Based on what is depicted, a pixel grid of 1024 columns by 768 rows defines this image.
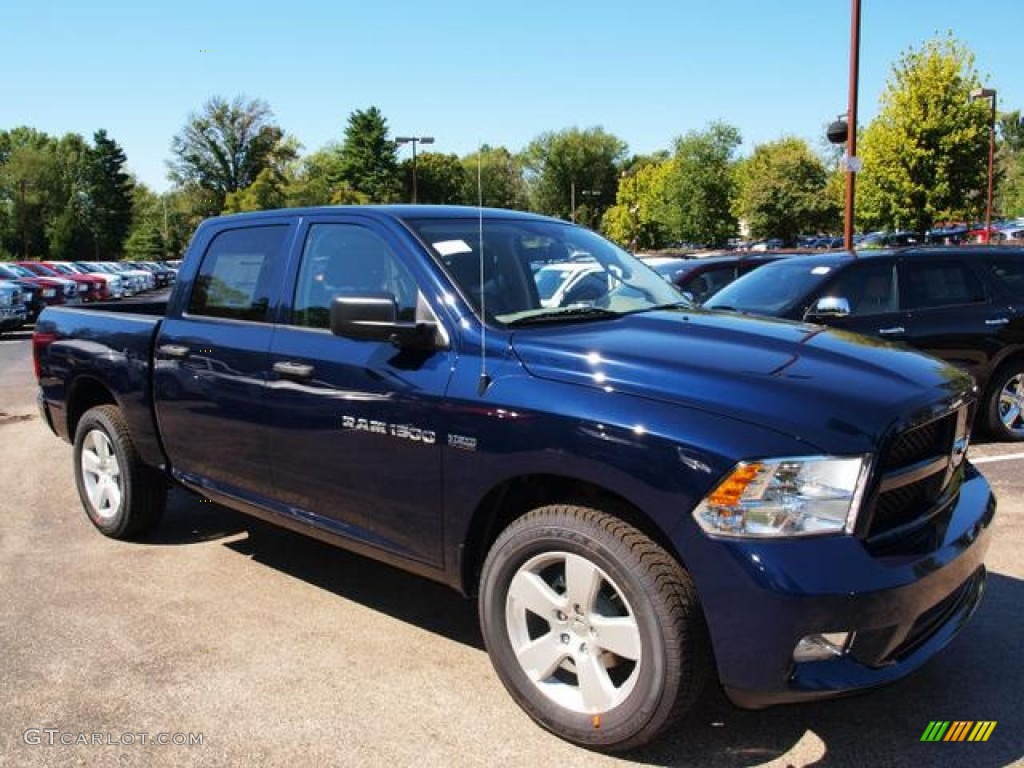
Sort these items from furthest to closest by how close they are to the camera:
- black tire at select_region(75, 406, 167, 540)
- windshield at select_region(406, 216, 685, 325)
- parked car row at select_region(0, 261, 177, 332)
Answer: parked car row at select_region(0, 261, 177, 332)
black tire at select_region(75, 406, 167, 540)
windshield at select_region(406, 216, 685, 325)

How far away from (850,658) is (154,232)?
89177 mm

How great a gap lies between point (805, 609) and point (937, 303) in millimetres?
5799

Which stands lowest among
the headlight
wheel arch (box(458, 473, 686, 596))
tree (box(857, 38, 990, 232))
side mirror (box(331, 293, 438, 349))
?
wheel arch (box(458, 473, 686, 596))

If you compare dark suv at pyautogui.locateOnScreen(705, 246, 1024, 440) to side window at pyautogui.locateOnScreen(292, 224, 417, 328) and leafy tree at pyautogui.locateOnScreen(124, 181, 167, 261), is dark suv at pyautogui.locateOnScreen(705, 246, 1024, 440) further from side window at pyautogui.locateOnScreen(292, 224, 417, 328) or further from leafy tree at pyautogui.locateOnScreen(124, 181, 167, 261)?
leafy tree at pyautogui.locateOnScreen(124, 181, 167, 261)

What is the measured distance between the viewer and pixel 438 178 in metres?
92.4

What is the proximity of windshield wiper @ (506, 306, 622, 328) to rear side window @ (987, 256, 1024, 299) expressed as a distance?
214 inches

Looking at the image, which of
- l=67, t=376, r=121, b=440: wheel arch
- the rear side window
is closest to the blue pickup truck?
l=67, t=376, r=121, b=440: wheel arch

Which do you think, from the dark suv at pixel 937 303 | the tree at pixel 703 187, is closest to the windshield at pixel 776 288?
the dark suv at pixel 937 303

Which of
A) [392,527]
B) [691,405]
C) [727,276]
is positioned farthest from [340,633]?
[727,276]

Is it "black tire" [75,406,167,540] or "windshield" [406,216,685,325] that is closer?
"windshield" [406,216,685,325]

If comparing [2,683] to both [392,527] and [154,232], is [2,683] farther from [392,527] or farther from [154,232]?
[154,232]

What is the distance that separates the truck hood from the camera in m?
2.62

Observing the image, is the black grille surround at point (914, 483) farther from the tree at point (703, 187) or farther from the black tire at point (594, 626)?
the tree at point (703, 187)

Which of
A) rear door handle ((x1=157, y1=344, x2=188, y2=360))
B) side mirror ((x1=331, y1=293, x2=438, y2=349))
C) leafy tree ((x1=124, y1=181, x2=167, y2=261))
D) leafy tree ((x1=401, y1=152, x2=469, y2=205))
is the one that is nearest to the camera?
side mirror ((x1=331, y1=293, x2=438, y2=349))
